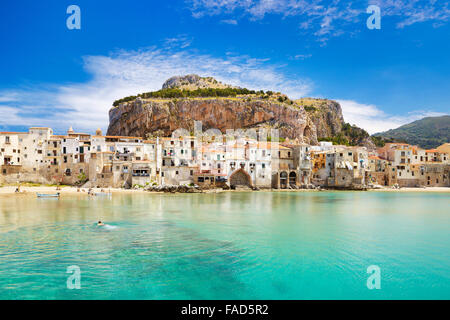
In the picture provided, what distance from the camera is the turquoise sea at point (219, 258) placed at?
36.8ft

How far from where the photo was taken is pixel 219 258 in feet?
48.8

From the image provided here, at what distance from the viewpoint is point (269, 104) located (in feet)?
339

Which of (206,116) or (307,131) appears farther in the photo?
(307,131)

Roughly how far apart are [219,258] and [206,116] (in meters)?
89.3

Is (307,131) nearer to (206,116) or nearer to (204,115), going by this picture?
(206,116)

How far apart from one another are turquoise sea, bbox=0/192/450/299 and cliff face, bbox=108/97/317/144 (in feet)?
240

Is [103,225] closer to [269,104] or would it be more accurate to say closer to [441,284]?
[441,284]

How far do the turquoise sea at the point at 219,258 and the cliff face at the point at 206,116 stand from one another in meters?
73.2

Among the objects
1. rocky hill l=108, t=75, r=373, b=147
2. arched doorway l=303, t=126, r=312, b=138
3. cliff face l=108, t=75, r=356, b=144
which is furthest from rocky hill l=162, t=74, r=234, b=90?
arched doorway l=303, t=126, r=312, b=138

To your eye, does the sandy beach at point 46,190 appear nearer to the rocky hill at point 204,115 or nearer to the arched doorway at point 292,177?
the arched doorway at point 292,177

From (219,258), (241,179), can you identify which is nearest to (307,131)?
(241,179)

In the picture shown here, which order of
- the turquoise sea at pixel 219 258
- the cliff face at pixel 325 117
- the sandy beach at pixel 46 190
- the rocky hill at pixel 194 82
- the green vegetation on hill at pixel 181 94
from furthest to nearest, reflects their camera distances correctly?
the rocky hill at pixel 194 82, the cliff face at pixel 325 117, the green vegetation on hill at pixel 181 94, the sandy beach at pixel 46 190, the turquoise sea at pixel 219 258

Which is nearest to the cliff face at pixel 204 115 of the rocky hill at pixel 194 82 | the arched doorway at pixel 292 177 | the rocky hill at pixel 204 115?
the rocky hill at pixel 204 115
